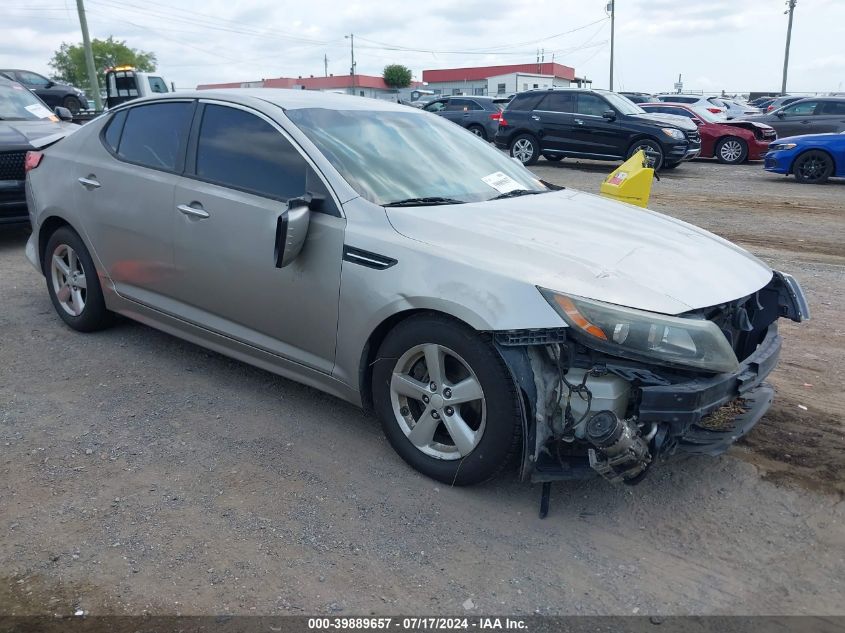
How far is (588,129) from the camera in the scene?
16.3m

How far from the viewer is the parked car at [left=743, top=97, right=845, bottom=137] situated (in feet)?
59.7

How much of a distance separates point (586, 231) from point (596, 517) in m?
1.33

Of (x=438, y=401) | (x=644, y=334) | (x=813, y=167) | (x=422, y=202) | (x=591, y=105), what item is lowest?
(x=438, y=401)

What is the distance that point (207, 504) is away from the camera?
3.23 meters

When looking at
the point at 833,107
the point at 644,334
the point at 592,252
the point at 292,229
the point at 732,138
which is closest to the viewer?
the point at 644,334

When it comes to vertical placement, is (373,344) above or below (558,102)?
below

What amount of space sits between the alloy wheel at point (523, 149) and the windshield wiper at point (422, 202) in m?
14.0

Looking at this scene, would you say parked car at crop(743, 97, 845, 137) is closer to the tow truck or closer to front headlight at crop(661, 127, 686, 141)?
front headlight at crop(661, 127, 686, 141)

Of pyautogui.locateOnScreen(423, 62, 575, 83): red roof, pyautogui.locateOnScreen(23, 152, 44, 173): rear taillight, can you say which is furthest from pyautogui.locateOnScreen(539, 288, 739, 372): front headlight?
pyautogui.locateOnScreen(423, 62, 575, 83): red roof

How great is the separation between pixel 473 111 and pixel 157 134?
1856cm

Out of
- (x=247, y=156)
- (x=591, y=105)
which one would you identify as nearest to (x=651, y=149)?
(x=591, y=105)

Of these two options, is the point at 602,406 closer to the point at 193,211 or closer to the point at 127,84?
the point at 193,211

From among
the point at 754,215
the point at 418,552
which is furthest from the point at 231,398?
the point at 754,215

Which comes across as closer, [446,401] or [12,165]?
[446,401]
